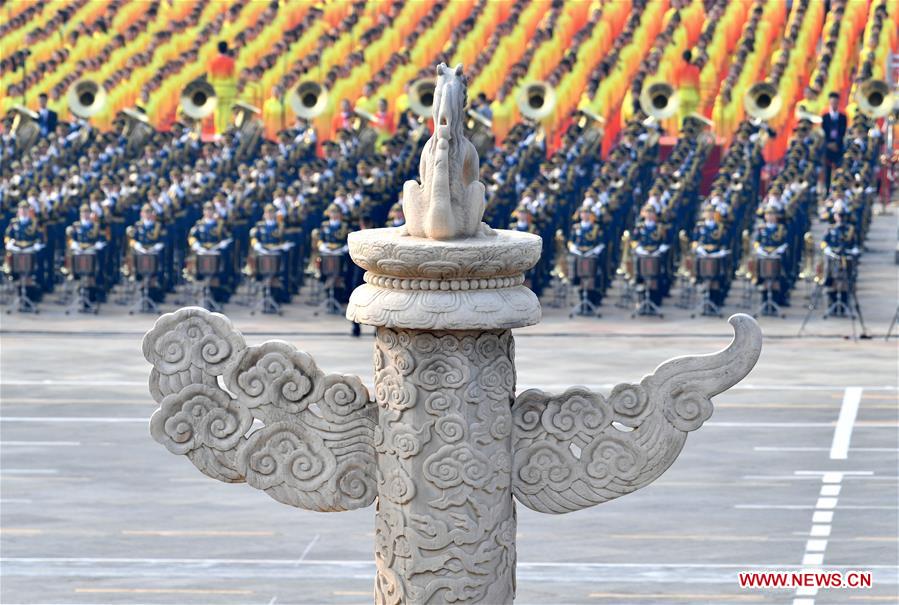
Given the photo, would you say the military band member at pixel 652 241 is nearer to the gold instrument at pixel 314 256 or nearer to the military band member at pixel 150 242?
the gold instrument at pixel 314 256

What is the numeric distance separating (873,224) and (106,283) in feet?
69.7

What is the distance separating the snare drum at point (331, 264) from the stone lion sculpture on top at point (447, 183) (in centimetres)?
3501

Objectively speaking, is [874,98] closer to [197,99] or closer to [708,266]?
[708,266]

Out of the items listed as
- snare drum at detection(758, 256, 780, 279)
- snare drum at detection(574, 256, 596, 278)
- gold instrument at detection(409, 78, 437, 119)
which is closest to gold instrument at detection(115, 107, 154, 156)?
gold instrument at detection(409, 78, 437, 119)

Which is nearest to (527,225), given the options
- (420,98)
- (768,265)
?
(768,265)

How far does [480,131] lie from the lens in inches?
2469

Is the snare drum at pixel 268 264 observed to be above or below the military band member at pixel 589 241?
below

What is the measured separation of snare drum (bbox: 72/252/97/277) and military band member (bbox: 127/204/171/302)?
81 cm

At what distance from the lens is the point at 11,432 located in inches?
1507

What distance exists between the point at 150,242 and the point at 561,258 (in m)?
8.32

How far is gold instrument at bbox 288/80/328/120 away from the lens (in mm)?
64688

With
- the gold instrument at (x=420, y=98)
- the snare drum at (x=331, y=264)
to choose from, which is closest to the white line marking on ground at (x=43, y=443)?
the snare drum at (x=331, y=264)

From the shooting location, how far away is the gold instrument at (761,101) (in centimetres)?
6306

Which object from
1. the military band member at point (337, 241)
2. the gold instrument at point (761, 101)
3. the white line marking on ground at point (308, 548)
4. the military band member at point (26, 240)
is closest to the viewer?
the white line marking on ground at point (308, 548)
